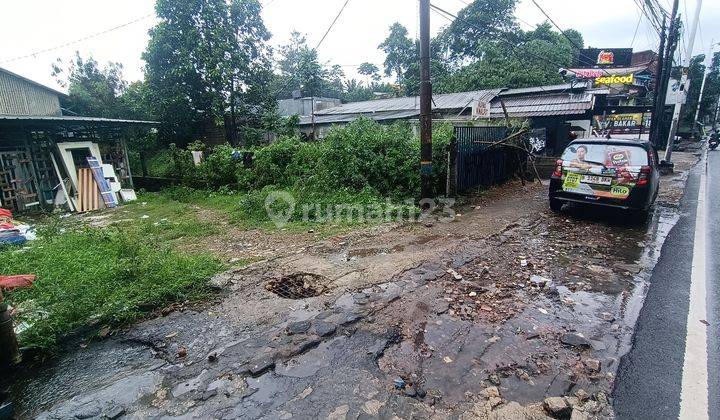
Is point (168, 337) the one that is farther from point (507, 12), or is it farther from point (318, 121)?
point (507, 12)

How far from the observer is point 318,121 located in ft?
74.7

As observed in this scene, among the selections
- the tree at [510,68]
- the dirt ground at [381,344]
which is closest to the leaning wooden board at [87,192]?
the dirt ground at [381,344]

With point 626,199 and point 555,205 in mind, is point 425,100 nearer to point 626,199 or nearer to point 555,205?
point 555,205

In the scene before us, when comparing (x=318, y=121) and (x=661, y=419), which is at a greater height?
(x=318, y=121)

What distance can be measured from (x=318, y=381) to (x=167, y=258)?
3.62 m

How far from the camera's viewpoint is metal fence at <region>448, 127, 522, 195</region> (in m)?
9.07

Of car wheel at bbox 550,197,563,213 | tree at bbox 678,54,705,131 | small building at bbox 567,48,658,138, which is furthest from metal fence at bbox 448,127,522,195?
tree at bbox 678,54,705,131

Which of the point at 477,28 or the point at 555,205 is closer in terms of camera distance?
the point at 555,205

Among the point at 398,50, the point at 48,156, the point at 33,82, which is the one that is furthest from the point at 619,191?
the point at 398,50

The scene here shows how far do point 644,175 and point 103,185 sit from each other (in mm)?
14808

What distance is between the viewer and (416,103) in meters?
20.3

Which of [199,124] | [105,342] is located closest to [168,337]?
[105,342]

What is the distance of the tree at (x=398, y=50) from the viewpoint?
33.2 m

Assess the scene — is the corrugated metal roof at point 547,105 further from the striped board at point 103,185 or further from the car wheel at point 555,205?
the striped board at point 103,185
